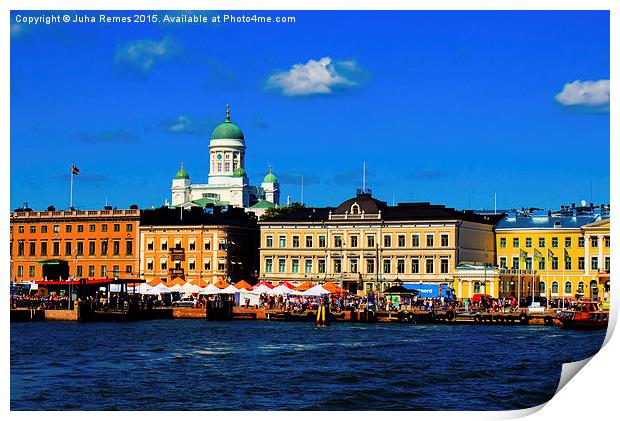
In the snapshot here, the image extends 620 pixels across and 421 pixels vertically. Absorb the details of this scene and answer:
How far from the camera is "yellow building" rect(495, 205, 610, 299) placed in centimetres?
6575

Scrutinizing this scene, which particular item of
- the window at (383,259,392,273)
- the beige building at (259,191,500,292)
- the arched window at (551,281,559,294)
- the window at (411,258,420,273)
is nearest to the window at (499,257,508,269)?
the beige building at (259,191,500,292)

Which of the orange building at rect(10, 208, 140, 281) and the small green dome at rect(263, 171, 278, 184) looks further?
the small green dome at rect(263, 171, 278, 184)

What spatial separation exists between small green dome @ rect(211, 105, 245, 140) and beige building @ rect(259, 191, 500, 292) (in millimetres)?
25391

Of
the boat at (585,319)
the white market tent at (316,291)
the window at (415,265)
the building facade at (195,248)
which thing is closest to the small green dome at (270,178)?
the building facade at (195,248)

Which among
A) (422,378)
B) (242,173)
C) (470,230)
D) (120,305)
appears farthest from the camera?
(242,173)

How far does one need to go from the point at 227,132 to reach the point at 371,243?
29.5m

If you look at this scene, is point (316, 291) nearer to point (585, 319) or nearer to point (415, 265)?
point (415, 265)

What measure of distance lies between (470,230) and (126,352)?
35883 millimetres

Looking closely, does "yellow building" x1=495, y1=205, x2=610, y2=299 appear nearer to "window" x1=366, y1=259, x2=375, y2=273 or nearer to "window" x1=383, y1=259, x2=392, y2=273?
"window" x1=383, y1=259, x2=392, y2=273
